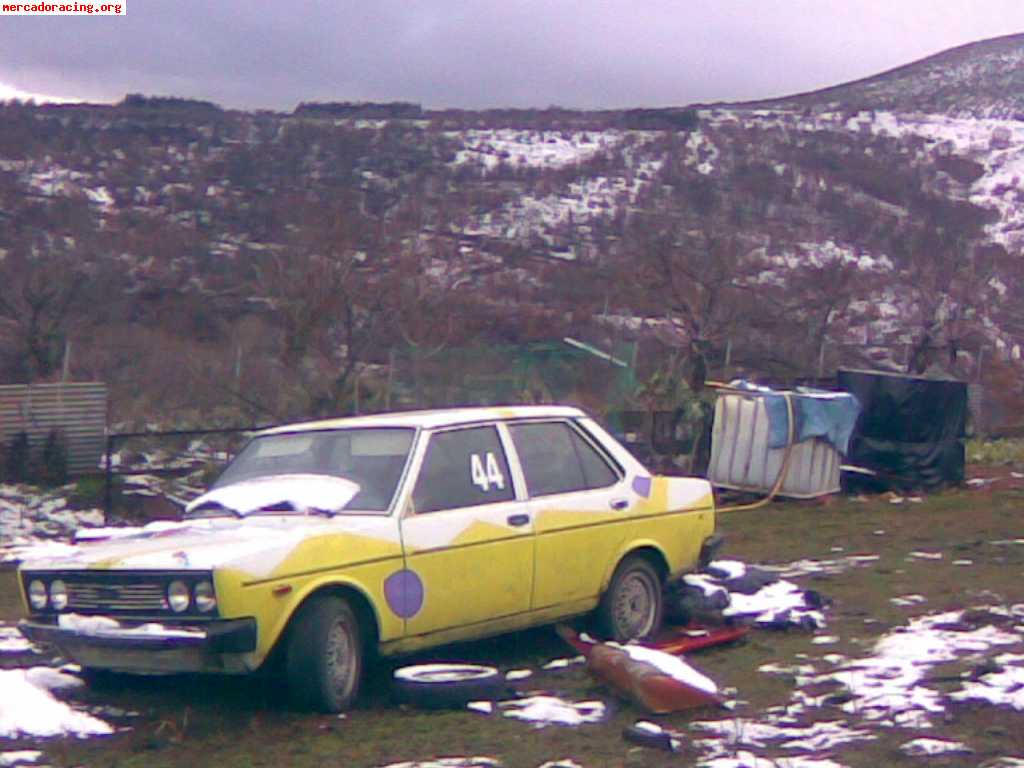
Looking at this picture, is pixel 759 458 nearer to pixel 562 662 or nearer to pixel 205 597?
pixel 562 662

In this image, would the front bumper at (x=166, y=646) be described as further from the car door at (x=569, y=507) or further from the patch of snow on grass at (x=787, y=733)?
the patch of snow on grass at (x=787, y=733)

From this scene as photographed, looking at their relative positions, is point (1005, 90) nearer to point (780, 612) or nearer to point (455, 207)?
point (455, 207)

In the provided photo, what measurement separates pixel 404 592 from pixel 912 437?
12399 mm

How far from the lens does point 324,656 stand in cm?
712

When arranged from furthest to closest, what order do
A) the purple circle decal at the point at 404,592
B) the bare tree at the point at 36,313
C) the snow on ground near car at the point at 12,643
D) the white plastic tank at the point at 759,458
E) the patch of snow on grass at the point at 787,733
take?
the bare tree at the point at 36,313, the white plastic tank at the point at 759,458, the snow on ground near car at the point at 12,643, the purple circle decal at the point at 404,592, the patch of snow on grass at the point at 787,733

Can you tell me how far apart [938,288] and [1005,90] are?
163 feet

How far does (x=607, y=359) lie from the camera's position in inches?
902

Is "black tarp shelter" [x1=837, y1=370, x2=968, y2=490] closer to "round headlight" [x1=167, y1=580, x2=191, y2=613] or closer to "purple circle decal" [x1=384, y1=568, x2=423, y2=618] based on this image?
"purple circle decal" [x1=384, y1=568, x2=423, y2=618]

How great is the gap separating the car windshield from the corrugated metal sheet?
11.9 metres

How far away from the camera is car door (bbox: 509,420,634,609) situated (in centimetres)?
845

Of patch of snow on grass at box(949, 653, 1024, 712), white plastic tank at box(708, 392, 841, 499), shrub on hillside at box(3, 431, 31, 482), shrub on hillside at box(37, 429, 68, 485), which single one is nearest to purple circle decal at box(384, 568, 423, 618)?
patch of snow on grass at box(949, 653, 1024, 712)

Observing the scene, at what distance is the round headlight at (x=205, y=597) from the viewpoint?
6805 mm

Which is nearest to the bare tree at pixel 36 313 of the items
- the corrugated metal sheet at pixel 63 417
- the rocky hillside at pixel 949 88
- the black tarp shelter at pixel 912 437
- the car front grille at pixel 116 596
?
the corrugated metal sheet at pixel 63 417

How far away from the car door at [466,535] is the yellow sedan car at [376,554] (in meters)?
0.01
